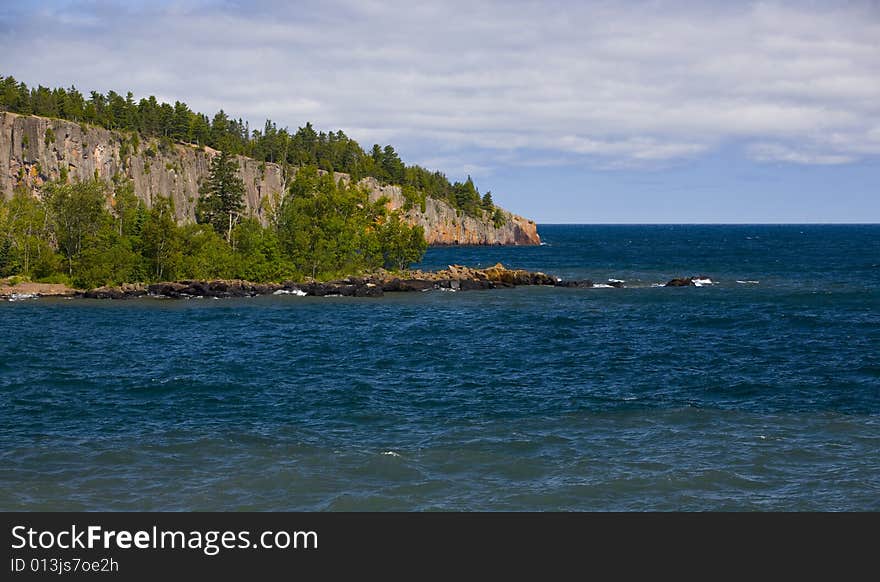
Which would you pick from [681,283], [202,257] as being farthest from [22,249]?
[681,283]

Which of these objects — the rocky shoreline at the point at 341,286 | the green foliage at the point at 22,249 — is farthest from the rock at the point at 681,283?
the green foliage at the point at 22,249

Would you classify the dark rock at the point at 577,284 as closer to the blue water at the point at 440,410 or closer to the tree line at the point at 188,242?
the tree line at the point at 188,242

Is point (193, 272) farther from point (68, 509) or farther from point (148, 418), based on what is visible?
point (68, 509)

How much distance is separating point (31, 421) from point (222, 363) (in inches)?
591

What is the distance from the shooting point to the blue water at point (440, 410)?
25516 mm

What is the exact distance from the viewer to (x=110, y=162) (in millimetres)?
140000

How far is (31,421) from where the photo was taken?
112 ft

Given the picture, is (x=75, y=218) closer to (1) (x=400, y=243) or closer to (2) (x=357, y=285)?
(2) (x=357, y=285)

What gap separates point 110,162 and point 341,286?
6869 cm

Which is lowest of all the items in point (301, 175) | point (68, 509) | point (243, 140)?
point (68, 509)

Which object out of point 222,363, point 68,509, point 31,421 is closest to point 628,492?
point 68,509

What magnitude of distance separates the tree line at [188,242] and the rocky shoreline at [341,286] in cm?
383

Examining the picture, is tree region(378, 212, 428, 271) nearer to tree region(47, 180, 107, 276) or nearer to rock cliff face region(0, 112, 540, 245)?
rock cliff face region(0, 112, 540, 245)
